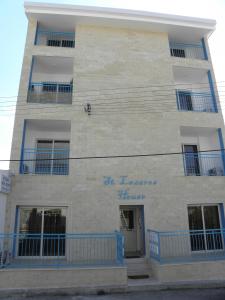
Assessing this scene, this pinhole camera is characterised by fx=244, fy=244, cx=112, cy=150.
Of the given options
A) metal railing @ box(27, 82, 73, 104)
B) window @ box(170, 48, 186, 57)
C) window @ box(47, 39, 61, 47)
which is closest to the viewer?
metal railing @ box(27, 82, 73, 104)

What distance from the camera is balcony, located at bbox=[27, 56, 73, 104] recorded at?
40.4ft

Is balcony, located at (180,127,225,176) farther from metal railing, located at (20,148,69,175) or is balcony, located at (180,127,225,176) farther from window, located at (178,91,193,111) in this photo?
metal railing, located at (20,148,69,175)

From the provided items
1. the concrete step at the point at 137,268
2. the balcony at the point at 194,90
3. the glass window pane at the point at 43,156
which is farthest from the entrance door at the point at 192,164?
the glass window pane at the point at 43,156

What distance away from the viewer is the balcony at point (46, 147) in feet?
37.8

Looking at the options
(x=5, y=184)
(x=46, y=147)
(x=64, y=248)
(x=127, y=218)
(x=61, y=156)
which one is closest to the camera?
(x=5, y=184)

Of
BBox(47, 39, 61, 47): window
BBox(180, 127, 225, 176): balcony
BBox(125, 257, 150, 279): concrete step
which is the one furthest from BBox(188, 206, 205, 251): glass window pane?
BBox(47, 39, 61, 47): window

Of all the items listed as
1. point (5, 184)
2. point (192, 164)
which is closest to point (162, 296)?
point (5, 184)

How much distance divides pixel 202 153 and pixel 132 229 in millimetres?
5341

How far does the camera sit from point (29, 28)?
13.0 metres

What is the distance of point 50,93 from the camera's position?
12.5 m

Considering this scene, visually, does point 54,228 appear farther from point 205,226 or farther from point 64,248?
point 205,226

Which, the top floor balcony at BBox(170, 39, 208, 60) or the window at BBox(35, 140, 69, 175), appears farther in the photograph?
the top floor balcony at BBox(170, 39, 208, 60)

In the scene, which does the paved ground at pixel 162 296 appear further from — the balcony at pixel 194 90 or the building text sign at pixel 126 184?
the balcony at pixel 194 90

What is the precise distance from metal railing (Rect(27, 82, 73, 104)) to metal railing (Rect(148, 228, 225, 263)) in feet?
25.1
